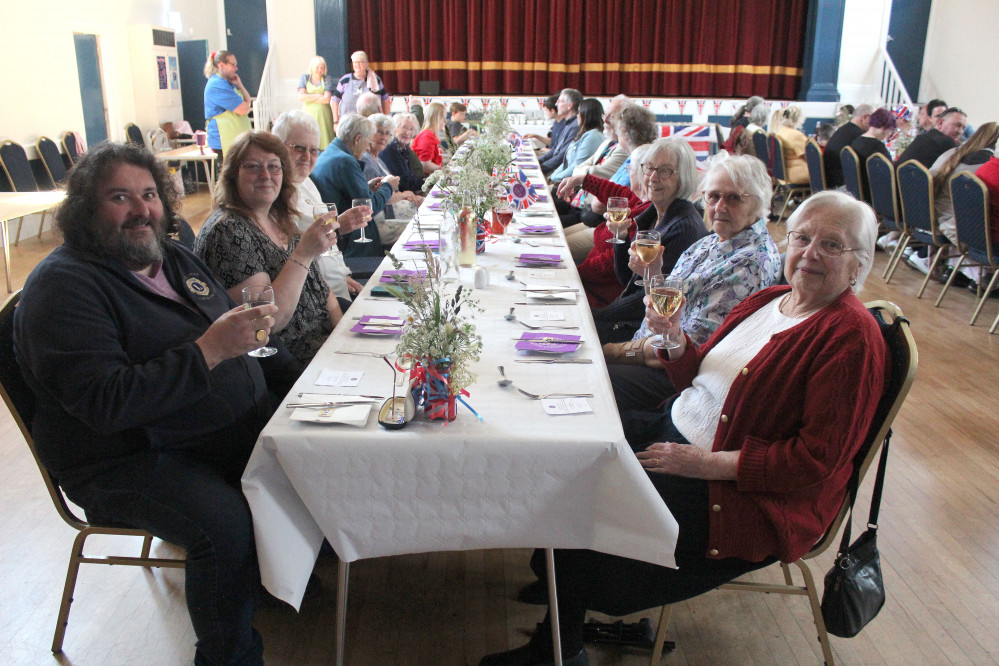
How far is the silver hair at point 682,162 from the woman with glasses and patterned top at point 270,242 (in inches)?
58.0

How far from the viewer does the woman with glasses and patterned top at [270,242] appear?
7.94 feet

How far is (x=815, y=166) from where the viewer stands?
6926 mm

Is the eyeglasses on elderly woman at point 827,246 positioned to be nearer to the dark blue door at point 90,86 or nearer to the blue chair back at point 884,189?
the blue chair back at point 884,189

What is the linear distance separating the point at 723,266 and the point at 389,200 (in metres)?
3.09

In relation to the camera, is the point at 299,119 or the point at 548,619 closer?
the point at 548,619

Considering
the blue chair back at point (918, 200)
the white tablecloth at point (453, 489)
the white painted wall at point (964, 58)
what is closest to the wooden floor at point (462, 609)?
the white tablecloth at point (453, 489)

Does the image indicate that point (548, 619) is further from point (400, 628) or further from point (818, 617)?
point (818, 617)

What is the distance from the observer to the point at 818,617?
6.30 feet

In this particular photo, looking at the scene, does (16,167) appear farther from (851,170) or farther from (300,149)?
(851,170)

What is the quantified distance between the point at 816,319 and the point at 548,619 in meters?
0.97

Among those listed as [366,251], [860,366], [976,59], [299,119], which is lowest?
[366,251]

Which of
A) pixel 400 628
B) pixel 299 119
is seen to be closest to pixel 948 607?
pixel 400 628

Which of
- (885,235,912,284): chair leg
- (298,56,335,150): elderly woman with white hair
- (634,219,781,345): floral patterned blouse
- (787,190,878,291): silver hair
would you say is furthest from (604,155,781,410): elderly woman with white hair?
(298,56,335,150): elderly woman with white hair

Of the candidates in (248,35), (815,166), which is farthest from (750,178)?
(248,35)
